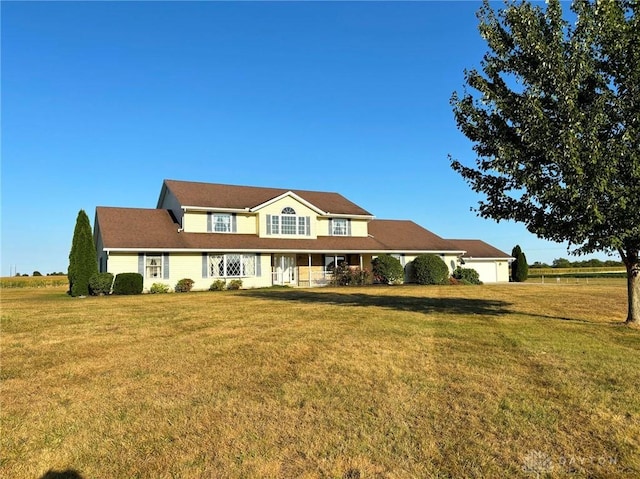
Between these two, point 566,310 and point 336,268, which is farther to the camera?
point 336,268

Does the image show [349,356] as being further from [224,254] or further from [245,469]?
[224,254]

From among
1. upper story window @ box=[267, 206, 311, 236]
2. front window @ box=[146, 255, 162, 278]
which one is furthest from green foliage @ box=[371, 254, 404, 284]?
front window @ box=[146, 255, 162, 278]

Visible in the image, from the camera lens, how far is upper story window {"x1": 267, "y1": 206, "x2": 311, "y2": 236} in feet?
100

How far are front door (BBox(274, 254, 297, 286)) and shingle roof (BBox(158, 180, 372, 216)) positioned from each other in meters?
4.26

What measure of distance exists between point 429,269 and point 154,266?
19.0m

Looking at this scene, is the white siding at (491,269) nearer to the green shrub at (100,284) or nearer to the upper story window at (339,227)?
the upper story window at (339,227)

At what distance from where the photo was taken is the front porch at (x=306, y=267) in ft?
99.5

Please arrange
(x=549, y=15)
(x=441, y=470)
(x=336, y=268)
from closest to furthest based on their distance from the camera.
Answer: (x=441, y=470)
(x=549, y=15)
(x=336, y=268)

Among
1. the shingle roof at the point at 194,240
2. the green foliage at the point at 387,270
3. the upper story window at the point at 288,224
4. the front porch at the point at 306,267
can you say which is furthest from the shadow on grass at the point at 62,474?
the green foliage at the point at 387,270

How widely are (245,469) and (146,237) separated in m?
24.7

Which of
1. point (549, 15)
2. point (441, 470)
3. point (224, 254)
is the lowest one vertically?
point (441, 470)

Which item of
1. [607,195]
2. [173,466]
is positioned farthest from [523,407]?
[607,195]

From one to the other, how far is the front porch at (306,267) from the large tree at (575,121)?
20.2m

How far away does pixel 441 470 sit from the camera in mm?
3721
